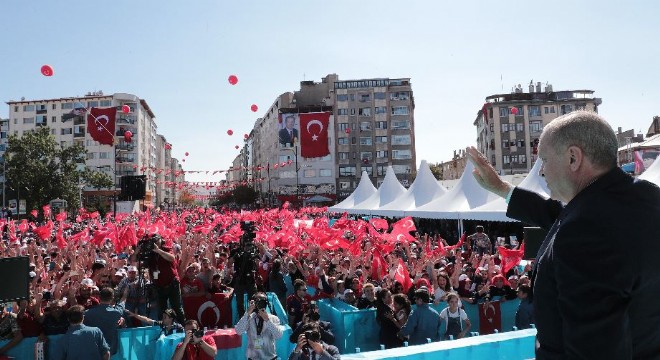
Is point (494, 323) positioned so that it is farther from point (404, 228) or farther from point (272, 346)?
point (404, 228)

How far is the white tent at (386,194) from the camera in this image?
27922mm

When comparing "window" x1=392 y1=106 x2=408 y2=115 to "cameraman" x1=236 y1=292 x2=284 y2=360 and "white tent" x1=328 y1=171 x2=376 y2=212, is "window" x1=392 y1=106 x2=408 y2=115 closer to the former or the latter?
"white tent" x1=328 y1=171 x2=376 y2=212

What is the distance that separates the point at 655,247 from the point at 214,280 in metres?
8.23

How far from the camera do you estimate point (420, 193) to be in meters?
24.1

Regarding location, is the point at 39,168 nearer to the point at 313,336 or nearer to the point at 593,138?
the point at 313,336

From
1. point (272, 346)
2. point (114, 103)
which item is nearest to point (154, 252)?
point (272, 346)

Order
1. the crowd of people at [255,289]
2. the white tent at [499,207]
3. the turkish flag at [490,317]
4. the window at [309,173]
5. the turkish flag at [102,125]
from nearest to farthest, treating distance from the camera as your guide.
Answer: the crowd of people at [255,289]
the turkish flag at [490,317]
the white tent at [499,207]
the turkish flag at [102,125]
the window at [309,173]

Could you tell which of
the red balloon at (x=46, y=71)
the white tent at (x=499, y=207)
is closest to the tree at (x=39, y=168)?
the red balloon at (x=46, y=71)

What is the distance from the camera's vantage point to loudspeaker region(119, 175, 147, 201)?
33.0 meters

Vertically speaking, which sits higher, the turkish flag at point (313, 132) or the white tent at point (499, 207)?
the turkish flag at point (313, 132)

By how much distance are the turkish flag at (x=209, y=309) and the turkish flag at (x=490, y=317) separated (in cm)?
432

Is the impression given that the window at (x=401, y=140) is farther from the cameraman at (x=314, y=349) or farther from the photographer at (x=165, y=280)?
the cameraman at (x=314, y=349)

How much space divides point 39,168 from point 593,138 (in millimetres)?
54660

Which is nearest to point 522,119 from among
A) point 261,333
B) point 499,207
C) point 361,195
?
point 361,195
